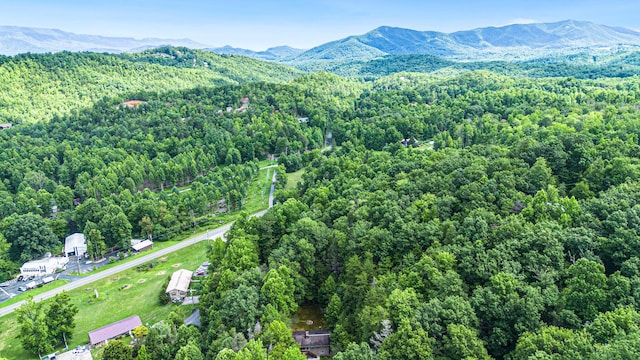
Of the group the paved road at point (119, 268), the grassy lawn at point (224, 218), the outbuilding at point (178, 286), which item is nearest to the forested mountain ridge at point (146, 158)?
the grassy lawn at point (224, 218)

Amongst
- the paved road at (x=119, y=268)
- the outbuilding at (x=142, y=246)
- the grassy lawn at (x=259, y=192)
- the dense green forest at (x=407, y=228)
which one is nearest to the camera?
the dense green forest at (x=407, y=228)

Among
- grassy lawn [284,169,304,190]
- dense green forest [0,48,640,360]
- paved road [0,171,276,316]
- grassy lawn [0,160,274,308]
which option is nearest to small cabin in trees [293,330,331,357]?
dense green forest [0,48,640,360]

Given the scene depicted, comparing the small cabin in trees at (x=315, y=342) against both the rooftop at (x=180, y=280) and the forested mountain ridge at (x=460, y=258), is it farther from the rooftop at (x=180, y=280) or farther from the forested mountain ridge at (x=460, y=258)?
the rooftop at (x=180, y=280)

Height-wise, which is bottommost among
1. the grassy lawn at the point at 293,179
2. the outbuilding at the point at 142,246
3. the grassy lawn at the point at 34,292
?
the grassy lawn at the point at 34,292

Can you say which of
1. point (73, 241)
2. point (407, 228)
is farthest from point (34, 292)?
point (407, 228)

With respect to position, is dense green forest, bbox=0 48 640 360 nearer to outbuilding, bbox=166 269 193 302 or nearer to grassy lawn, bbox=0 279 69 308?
outbuilding, bbox=166 269 193 302
